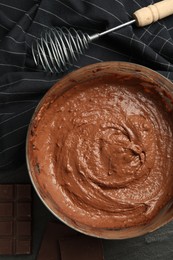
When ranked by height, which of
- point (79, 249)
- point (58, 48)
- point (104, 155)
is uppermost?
point (58, 48)

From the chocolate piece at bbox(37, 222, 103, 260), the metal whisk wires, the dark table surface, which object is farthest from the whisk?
the chocolate piece at bbox(37, 222, 103, 260)

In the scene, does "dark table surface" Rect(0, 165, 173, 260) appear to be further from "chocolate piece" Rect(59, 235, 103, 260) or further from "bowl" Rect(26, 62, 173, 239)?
"bowl" Rect(26, 62, 173, 239)

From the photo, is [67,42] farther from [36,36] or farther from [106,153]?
[106,153]

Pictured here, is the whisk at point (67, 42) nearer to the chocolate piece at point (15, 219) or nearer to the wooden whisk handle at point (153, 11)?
the wooden whisk handle at point (153, 11)

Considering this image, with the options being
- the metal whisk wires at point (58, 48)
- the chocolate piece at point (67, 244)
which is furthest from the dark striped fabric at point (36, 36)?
the chocolate piece at point (67, 244)

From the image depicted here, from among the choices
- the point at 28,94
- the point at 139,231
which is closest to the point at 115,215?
the point at 139,231

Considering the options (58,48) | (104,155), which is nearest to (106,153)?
(104,155)
